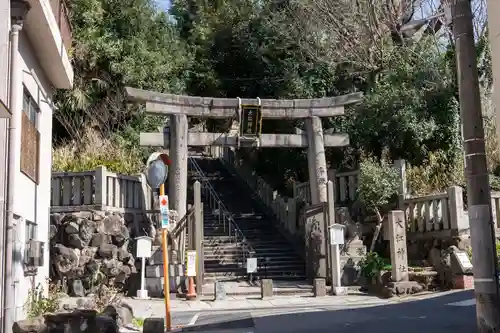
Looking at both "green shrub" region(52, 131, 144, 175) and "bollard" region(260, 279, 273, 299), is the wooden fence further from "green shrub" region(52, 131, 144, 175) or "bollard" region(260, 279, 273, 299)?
"bollard" region(260, 279, 273, 299)

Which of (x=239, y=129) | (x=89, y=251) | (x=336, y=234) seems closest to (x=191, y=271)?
(x=89, y=251)

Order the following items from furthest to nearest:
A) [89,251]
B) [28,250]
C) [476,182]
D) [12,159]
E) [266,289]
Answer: [89,251], [266,289], [28,250], [12,159], [476,182]

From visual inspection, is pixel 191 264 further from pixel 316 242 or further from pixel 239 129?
pixel 239 129

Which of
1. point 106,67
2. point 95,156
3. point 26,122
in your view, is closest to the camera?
point 26,122

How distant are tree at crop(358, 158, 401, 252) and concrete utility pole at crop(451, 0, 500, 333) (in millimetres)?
11824

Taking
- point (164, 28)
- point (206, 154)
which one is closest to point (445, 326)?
point (164, 28)

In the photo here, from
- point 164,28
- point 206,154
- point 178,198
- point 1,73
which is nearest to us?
point 1,73

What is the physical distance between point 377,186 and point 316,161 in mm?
2651

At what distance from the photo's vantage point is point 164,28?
27766 millimetres

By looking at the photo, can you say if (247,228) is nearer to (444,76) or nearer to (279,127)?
(279,127)

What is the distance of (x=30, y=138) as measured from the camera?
12367mm

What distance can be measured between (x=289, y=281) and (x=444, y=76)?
9521mm

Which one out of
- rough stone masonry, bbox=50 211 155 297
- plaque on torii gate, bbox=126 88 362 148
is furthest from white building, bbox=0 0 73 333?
plaque on torii gate, bbox=126 88 362 148

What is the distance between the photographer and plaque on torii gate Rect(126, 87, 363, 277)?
19.5 meters
